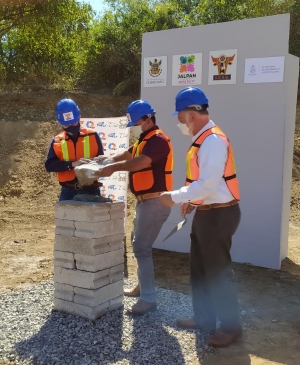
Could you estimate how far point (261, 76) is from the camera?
561 cm

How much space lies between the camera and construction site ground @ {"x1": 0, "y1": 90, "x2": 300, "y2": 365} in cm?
387

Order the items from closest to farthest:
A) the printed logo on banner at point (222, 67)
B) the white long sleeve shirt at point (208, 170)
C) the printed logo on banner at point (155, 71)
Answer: the white long sleeve shirt at point (208, 170)
the printed logo on banner at point (222, 67)
the printed logo on banner at point (155, 71)

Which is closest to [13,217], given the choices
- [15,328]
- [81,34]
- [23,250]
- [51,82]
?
[23,250]

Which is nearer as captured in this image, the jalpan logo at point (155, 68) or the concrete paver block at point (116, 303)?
the concrete paver block at point (116, 303)

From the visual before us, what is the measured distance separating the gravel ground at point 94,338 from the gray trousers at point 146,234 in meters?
0.30

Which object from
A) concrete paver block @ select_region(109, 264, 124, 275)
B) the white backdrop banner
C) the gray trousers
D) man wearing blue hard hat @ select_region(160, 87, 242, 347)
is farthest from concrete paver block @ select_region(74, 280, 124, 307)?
the white backdrop banner

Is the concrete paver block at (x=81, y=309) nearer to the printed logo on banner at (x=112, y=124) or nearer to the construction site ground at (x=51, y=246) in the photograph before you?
the construction site ground at (x=51, y=246)

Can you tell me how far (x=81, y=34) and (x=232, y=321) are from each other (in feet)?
46.9

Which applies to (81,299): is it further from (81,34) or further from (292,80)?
(81,34)

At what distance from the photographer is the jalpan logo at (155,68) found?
21.2 feet

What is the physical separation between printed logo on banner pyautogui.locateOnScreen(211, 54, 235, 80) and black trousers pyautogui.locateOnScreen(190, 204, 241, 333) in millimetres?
3037

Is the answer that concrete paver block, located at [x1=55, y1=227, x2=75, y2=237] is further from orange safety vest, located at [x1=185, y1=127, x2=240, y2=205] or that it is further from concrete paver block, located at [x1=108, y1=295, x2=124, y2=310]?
orange safety vest, located at [x1=185, y1=127, x2=240, y2=205]

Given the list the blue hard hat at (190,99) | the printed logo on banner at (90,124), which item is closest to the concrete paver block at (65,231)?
the blue hard hat at (190,99)

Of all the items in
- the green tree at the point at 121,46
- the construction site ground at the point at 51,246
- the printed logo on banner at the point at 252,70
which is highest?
the green tree at the point at 121,46
